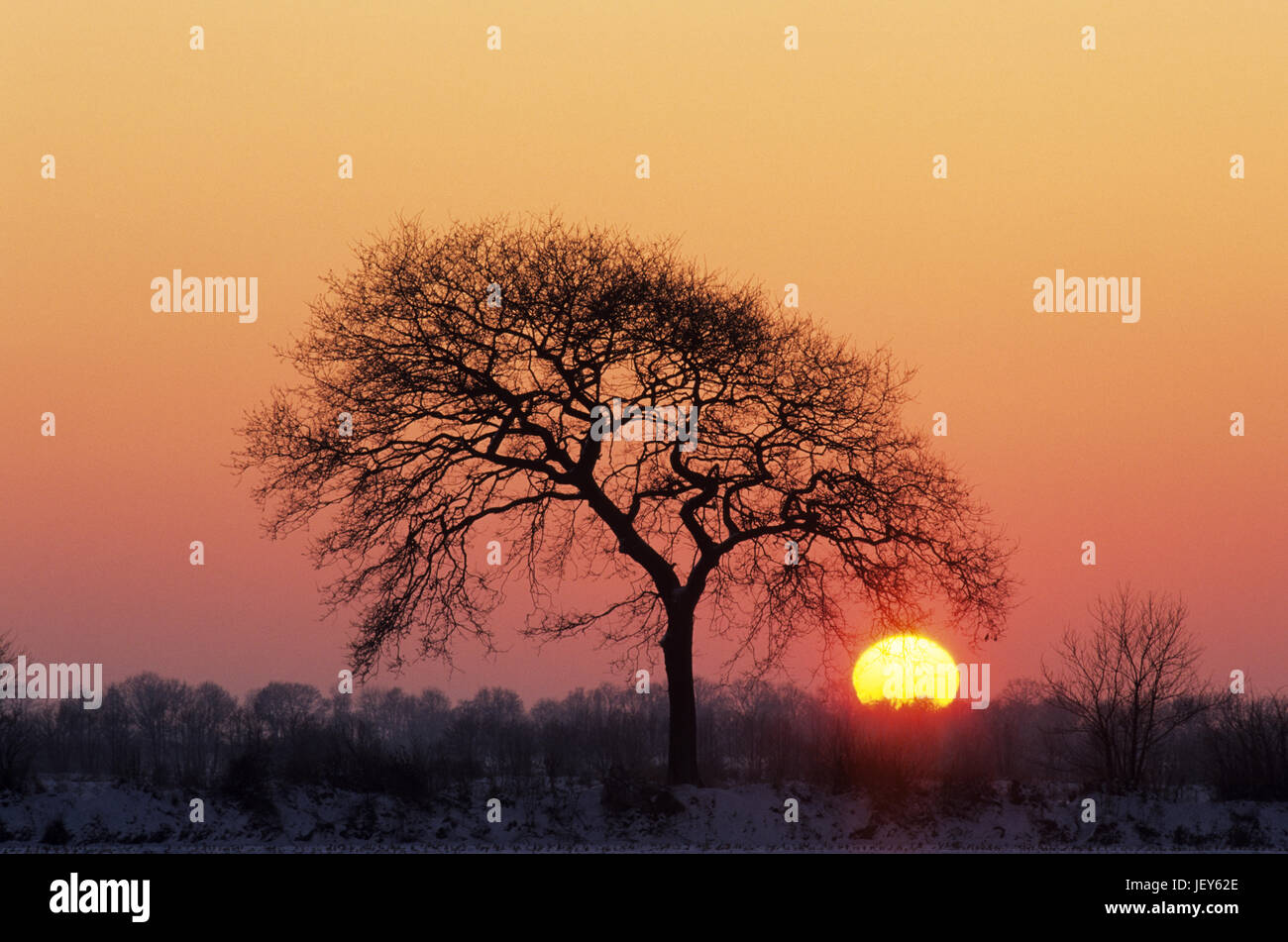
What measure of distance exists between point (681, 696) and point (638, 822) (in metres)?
3.93

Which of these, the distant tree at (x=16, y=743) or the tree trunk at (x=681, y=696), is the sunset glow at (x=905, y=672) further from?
the distant tree at (x=16, y=743)

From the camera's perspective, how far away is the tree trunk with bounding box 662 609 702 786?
30109 millimetres

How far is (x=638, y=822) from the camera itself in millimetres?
27375

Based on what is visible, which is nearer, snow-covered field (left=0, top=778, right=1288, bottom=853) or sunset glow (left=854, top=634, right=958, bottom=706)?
snow-covered field (left=0, top=778, right=1288, bottom=853)

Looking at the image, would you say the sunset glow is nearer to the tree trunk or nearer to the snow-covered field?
the snow-covered field

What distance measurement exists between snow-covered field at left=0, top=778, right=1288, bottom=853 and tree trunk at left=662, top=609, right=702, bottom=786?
110 centimetres

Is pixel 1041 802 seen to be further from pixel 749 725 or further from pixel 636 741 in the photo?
pixel 636 741

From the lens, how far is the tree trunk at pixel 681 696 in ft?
98.8

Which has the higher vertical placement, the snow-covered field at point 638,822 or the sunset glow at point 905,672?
the sunset glow at point 905,672

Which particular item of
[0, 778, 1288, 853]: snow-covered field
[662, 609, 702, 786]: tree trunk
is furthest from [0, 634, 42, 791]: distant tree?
[662, 609, 702, 786]: tree trunk

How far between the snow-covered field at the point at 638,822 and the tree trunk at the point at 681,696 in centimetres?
110

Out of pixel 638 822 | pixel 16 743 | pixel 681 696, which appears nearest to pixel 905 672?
pixel 681 696

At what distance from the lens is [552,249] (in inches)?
1170

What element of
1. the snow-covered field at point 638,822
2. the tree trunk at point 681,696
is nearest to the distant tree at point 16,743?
the snow-covered field at point 638,822
